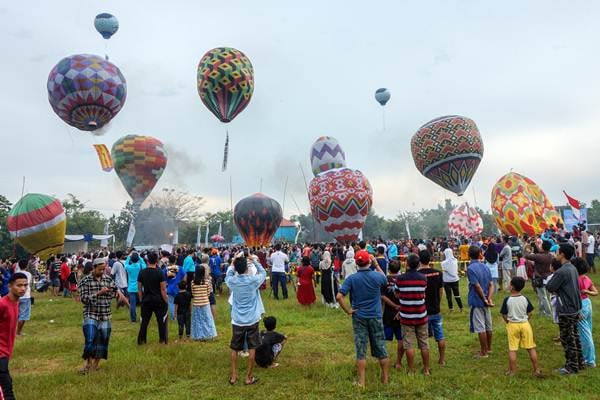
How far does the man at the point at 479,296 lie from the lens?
7289mm

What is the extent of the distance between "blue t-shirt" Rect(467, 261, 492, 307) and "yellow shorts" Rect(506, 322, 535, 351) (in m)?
0.91

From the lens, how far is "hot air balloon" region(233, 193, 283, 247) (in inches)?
1257

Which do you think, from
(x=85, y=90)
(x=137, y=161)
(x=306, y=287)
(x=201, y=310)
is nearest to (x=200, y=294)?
(x=201, y=310)

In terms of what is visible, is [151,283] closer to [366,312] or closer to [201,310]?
[201,310]

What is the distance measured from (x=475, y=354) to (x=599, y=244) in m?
18.6

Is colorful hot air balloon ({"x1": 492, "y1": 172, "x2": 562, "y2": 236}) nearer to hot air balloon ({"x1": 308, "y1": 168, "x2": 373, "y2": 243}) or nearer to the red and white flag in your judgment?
the red and white flag

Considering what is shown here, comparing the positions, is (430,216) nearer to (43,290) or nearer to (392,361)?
(43,290)

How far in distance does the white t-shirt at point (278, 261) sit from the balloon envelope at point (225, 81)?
1431cm

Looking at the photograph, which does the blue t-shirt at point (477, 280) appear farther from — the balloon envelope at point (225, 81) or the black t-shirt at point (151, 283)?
the balloon envelope at point (225, 81)

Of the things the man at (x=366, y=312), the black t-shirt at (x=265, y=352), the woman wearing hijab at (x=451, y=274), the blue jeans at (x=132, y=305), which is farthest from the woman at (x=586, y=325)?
the blue jeans at (x=132, y=305)

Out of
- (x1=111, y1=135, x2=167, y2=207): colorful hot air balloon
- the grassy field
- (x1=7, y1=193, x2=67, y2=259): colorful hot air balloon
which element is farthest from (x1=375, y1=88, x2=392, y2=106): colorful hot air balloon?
the grassy field

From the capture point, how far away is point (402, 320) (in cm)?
657

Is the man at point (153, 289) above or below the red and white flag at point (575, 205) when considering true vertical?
below

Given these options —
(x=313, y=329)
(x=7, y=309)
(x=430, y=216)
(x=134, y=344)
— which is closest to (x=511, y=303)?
(x=313, y=329)
